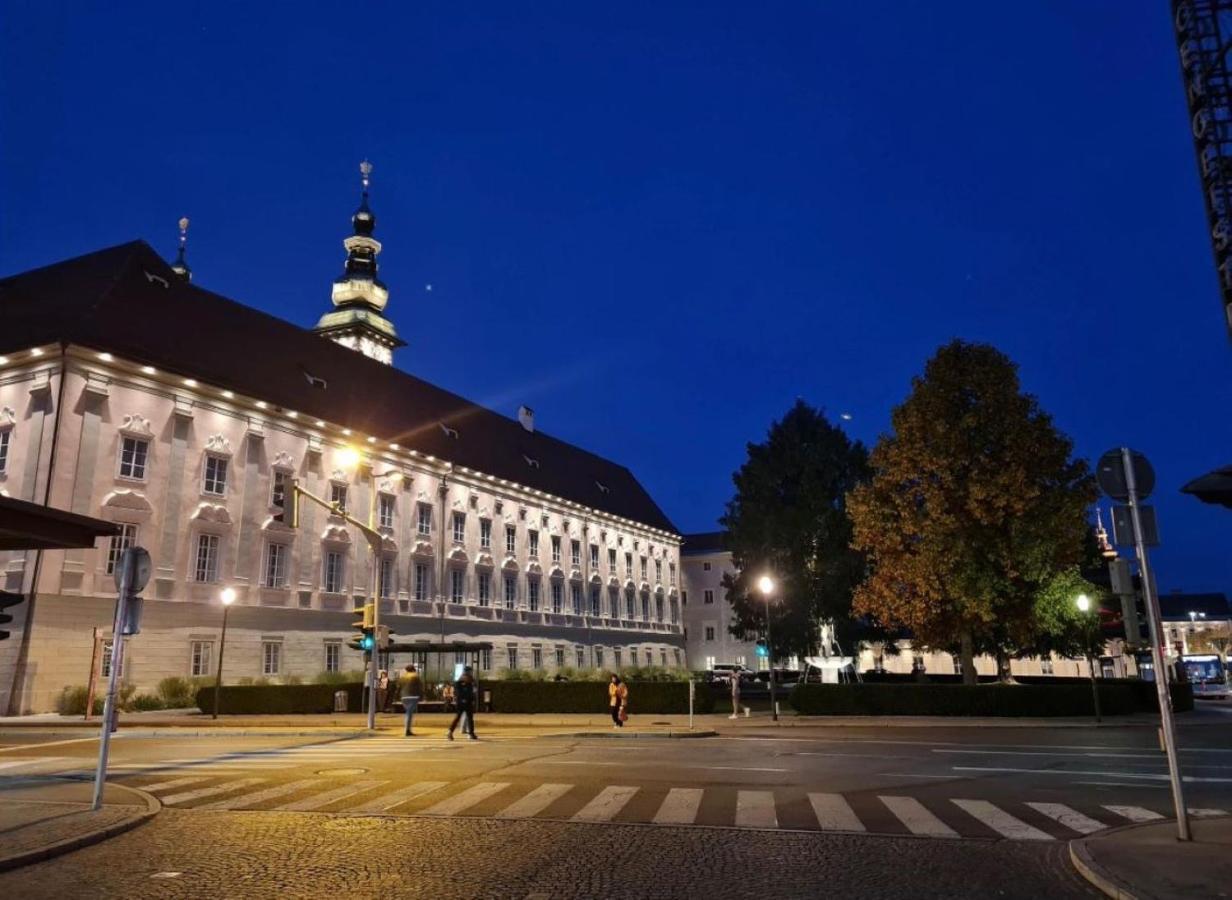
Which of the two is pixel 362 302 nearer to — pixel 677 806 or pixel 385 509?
pixel 385 509

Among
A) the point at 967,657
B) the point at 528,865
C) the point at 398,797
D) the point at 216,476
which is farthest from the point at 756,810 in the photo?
the point at 216,476

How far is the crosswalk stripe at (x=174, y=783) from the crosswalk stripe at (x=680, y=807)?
7591mm

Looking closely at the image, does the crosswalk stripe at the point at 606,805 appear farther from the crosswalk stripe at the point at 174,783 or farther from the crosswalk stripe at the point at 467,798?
the crosswalk stripe at the point at 174,783

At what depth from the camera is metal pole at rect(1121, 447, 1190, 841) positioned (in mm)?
8578

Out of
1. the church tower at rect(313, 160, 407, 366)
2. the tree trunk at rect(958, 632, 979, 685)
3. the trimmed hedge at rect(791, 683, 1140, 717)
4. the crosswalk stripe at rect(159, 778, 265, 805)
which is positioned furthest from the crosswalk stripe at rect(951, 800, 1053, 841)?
the church tower at rect(313, 160, 407, 366)

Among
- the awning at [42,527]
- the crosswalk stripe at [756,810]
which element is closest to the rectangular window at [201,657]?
the awning at [42,527]

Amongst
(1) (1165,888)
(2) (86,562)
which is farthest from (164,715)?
(1) (1165,888)

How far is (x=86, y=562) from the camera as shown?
34.8m

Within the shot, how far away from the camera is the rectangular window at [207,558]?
3969cm

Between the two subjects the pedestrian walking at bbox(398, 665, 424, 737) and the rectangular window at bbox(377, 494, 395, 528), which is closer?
the pedestrian walking at bbox(398, 665, 424, 737)

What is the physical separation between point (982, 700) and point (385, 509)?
34.3 metres

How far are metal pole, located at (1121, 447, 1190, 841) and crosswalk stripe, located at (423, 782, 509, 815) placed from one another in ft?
25.3

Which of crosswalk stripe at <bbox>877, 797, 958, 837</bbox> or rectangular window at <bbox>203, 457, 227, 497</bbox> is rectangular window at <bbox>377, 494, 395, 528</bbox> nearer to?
rectangular window at <bbox>203, 457, 227, 497</bbox>

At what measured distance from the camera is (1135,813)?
10672 millimetres
